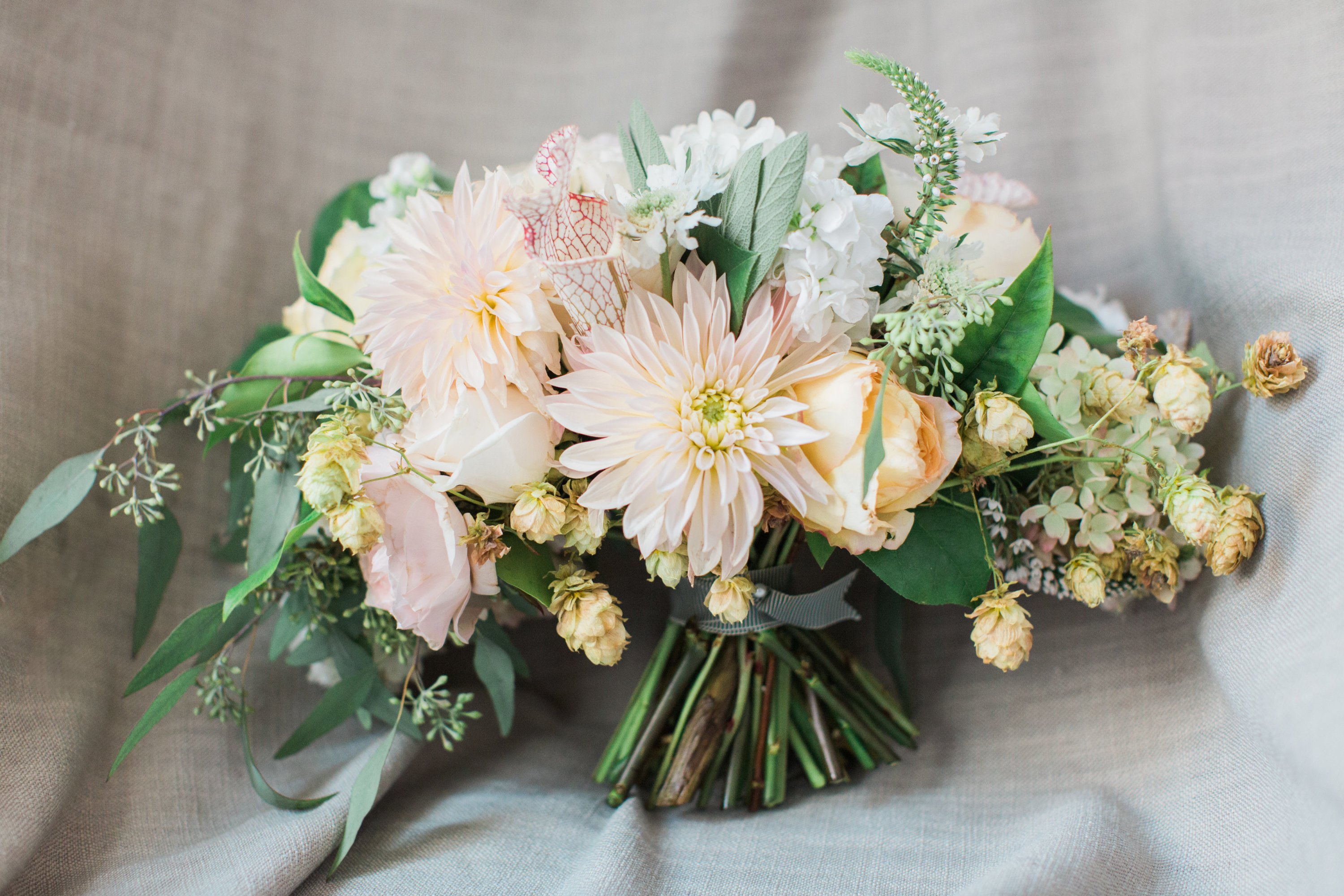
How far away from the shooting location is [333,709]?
735mm

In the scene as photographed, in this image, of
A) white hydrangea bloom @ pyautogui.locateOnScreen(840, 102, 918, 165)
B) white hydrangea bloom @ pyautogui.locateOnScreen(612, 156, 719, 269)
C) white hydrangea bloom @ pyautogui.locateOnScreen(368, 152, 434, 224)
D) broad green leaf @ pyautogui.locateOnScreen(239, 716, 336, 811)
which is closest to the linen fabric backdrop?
broad green leaf @ pyautogui.locateOnScreen(239, 716, 336, 811)

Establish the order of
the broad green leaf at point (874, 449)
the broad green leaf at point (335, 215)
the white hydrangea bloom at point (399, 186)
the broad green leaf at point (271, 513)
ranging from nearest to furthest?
the broad green leaf at point (874, 449)
the broad green leaf at point (271, 513)
the white hydrangea bloom at point (399, 186)
the broad green leaf at point (335, 215)

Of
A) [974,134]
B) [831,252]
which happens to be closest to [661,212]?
[831,252]

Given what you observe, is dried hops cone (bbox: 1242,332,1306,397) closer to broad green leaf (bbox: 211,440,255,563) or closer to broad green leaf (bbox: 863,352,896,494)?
broad green leaf (bbox: 863,352,896,494)

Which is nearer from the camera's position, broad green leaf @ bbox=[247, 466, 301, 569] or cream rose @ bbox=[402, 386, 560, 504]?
cream rose @ bbox=[402, 386, 560, 504]

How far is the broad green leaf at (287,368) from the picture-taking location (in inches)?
27.1

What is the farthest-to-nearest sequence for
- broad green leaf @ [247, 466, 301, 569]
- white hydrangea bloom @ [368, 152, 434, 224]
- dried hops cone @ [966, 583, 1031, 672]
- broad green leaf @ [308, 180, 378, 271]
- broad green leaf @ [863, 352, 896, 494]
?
1. broad green leaf @ [308, 180, 378, 271]
2. white hydrangea bloom @ [368, 152, 434, 224]
3. broad green leaf @ [247, 466, 301, 569]
4. dried hops cone @ [966, 583, 1031, 672]
5. broad green leaf @ [863, 352, 896, 494]

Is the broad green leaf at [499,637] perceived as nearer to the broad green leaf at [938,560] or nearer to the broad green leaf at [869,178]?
the broad green leaf at [938,560]

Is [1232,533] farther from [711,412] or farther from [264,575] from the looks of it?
[264,575]

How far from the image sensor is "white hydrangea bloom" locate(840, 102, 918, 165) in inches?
21.9

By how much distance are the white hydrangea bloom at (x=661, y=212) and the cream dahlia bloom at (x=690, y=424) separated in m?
0.03

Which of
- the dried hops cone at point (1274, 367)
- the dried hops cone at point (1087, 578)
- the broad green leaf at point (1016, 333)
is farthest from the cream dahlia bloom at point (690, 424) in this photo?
the dried hops cone at point (1274, 367)

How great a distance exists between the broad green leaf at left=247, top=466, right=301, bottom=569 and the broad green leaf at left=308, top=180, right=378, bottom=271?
11.7 inches

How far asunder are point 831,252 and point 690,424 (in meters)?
0.14
